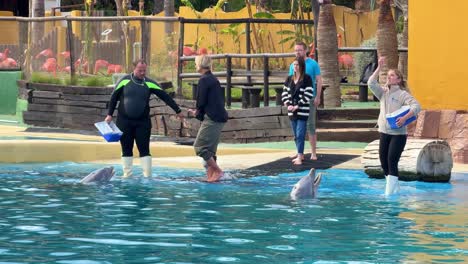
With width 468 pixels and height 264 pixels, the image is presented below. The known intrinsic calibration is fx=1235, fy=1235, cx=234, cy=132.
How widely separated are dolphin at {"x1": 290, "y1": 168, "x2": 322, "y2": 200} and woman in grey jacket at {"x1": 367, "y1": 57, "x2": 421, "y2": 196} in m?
1.10

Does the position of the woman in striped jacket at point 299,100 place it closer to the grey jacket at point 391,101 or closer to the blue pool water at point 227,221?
the blue pool water at point 227,221

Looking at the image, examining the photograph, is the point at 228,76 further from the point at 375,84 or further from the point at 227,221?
the point at 227,221

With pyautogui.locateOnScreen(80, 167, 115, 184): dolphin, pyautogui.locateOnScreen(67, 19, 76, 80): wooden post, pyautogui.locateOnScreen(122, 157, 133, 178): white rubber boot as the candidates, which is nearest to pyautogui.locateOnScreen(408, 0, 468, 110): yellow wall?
pyautogui.locateOnScreen(122, 157, 133, 178): white rubber boot

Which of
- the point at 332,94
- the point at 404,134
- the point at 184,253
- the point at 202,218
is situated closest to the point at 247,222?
the point at 202,218

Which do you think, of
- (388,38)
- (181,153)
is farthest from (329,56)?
(181,153)

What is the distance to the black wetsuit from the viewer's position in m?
18.4

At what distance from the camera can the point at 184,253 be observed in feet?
38.8

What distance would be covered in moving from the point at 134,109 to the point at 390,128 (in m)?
4.07

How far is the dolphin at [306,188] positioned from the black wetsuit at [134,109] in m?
3.23

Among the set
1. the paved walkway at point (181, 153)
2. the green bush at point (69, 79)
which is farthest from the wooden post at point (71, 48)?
the paved walkway at point (181, 153)

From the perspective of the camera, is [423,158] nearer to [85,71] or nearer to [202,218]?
[202,218]

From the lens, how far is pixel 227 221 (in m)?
14.1

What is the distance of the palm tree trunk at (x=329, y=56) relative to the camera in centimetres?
2602

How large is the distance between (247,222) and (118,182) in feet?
14.9
